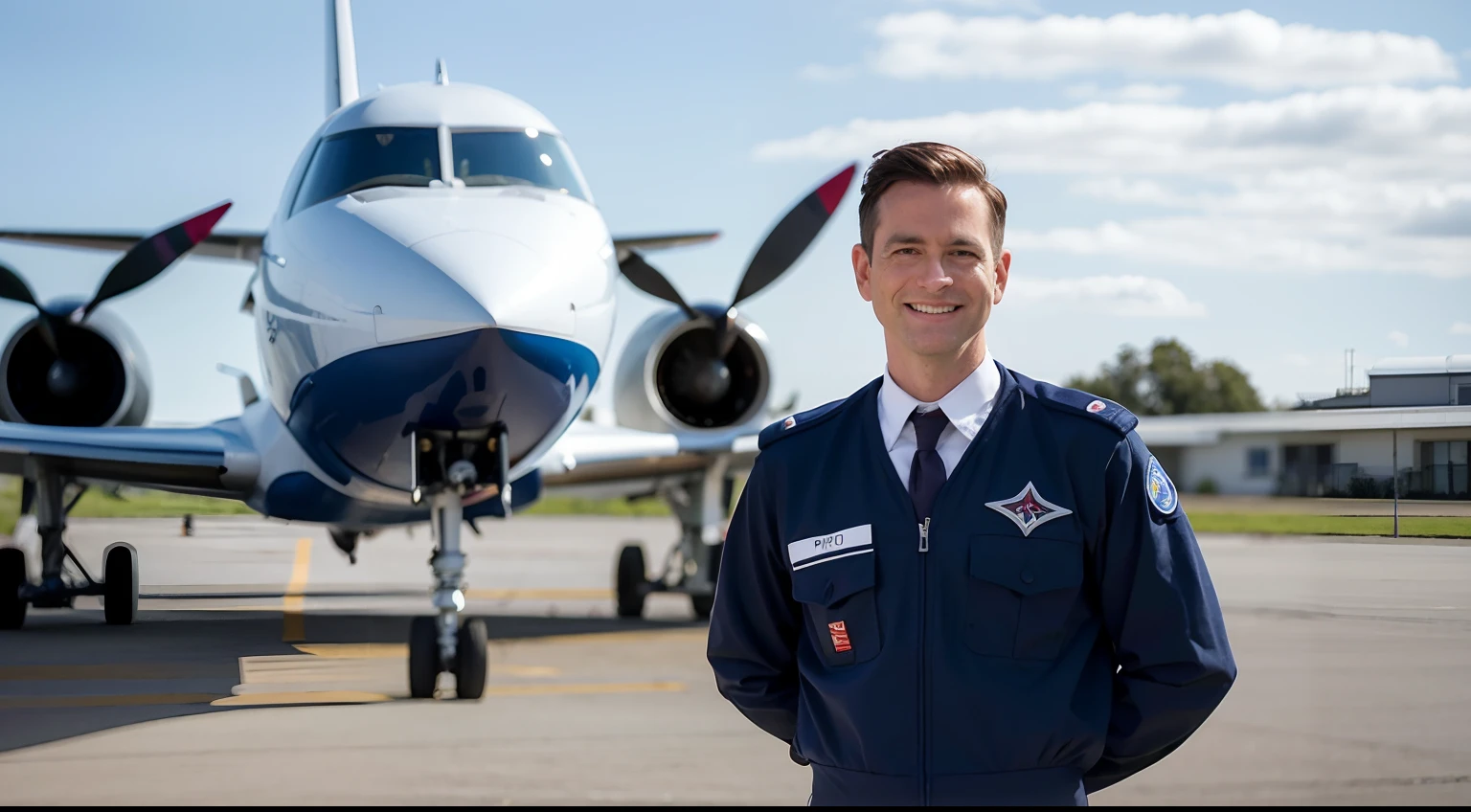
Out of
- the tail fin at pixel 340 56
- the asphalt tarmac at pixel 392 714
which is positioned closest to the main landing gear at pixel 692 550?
the asphalt tarmac at pixel 392 714

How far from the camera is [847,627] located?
85.8 inches

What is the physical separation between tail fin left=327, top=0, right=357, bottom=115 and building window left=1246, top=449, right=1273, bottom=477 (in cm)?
402

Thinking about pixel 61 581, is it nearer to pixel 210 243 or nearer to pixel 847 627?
pixel 210 243

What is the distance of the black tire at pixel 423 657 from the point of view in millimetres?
5344

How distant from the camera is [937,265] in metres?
2.14

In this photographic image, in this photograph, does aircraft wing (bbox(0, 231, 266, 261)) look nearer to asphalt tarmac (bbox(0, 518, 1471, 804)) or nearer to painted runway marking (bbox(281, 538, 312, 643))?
asphalt tarmac (bbox(0, 518, 1471, 804))

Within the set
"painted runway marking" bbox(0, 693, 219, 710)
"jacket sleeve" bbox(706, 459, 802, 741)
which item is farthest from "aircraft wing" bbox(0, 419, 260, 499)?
"jacket sleeve" bbox(706, 459, 802, 741)

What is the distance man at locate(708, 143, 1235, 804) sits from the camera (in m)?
2.07

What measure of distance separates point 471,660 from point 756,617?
375 centimetres

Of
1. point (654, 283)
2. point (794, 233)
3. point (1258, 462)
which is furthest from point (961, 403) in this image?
point (654, 283)

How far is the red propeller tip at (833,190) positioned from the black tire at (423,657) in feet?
16.0

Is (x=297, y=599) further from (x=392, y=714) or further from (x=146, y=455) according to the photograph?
(x=146, y=455)

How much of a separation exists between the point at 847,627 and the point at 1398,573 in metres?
2.96

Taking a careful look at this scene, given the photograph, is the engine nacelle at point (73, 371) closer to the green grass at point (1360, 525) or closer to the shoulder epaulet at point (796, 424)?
the shoulder epaulet at point (796, 424)
